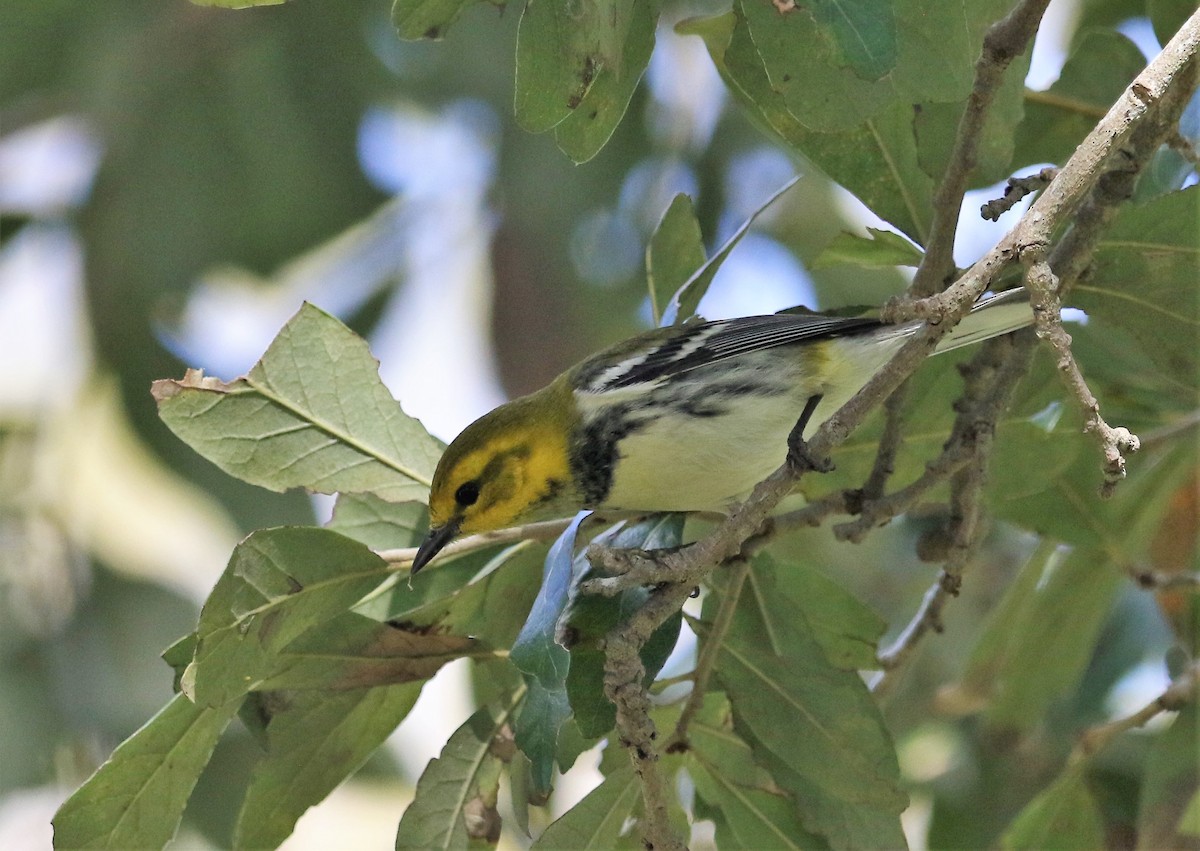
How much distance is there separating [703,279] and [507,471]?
514mm

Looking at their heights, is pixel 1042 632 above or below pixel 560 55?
below

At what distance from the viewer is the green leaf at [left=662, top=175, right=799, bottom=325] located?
200 centimetres

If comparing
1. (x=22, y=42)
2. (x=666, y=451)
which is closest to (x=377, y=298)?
(x=22, y=42)

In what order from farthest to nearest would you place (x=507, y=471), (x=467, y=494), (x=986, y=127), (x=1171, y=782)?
(x=1171, y=782) < (x=507, y=471) < (x=467, y=494) < (x=986, y=127)

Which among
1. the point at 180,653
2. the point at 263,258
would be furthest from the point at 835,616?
the point at 263,258

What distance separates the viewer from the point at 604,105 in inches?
63.3

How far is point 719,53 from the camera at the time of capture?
6.41 ft

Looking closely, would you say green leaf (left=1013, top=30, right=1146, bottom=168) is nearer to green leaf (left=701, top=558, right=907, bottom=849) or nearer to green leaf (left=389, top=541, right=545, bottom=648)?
green leaf (left=701, top=558, right=907, bottom=849)

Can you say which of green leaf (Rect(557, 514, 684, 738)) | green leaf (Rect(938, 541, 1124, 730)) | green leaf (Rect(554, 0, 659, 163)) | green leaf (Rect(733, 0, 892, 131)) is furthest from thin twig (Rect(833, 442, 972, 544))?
green leaf (Rect(938, 541, 1124, 730))

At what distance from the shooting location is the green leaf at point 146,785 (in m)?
1.73

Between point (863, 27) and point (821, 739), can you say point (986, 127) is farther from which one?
point (821, 739)

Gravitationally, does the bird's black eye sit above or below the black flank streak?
below

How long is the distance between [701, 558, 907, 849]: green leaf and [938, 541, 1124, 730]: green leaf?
98 centimetres

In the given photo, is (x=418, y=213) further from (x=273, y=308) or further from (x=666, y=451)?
(x=666, y=451)
